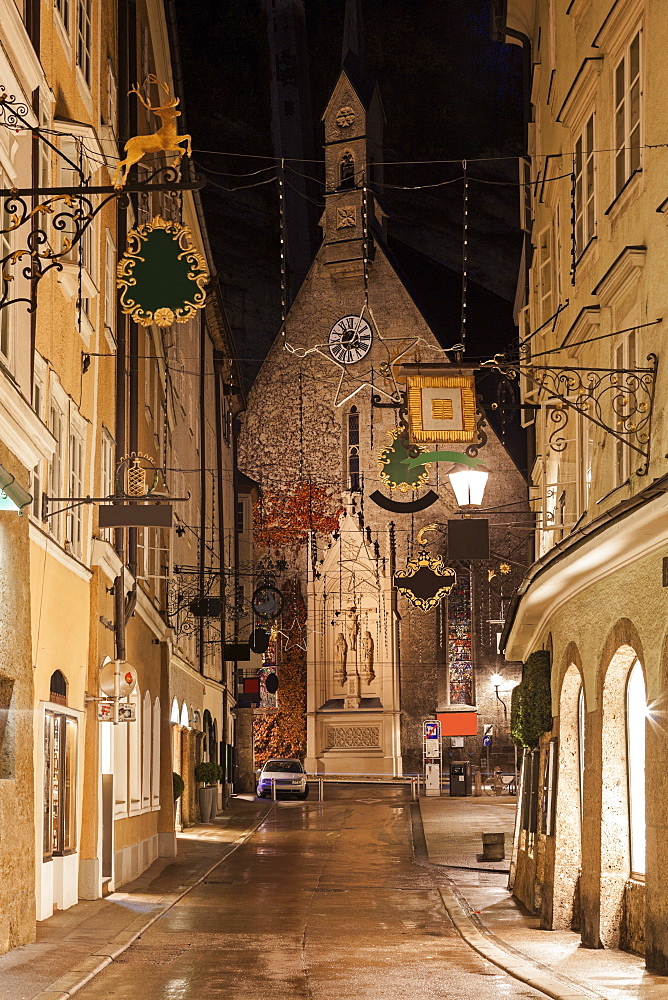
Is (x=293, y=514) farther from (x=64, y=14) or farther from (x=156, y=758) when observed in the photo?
(x=64, y=14)

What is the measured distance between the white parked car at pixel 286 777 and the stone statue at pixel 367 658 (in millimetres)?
6905

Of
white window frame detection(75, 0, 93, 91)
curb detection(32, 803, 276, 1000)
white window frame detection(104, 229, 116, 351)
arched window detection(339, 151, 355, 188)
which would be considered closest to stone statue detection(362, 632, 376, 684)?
arched window detection(339, 151, 355, 188)

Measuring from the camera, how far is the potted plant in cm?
3347

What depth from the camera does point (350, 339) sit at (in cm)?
5441

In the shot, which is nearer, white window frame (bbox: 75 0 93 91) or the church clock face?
white window frame (bbox: 75 0 93 91)

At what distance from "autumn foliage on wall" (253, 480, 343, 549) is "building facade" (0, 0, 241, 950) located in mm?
23548

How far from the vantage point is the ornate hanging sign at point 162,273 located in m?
12.6

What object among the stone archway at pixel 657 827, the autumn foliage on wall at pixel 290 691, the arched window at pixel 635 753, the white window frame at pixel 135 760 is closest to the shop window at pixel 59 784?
the white window frame at pixel 135 760

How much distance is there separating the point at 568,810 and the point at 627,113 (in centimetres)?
768

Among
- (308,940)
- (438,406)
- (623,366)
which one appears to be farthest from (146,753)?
(623,366)

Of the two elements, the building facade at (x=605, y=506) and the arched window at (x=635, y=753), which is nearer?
the building facade at (x=605, y=506)

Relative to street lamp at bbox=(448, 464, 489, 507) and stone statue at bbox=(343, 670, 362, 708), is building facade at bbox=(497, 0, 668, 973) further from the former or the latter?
stone statue at bbox=(343, 670, 362, 708)

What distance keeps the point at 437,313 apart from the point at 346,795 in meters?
22.8

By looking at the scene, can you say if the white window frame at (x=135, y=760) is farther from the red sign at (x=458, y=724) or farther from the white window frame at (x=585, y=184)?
the red sign at (x=458, y=724)
